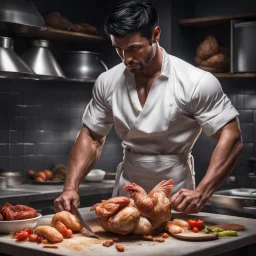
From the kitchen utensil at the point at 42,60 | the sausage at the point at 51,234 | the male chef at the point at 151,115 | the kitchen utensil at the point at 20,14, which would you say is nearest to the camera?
the sausage at the point at 51,234

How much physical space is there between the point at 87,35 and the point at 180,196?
271 centimetres

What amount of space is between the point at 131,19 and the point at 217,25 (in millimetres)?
2561

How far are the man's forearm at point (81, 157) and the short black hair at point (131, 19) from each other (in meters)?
0.63

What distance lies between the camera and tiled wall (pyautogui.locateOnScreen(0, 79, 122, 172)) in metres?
4.69

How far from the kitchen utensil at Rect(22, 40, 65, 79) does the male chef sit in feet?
4.15

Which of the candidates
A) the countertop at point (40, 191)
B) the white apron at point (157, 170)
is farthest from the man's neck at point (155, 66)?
the countertop at point (40, 191)

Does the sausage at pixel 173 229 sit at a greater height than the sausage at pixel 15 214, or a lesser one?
lesser

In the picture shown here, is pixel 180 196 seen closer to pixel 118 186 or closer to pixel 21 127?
pixel 118 186

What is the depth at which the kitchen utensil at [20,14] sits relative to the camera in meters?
3.67

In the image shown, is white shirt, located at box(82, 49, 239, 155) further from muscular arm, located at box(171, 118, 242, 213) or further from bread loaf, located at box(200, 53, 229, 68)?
bread loaf, located at box(200, 53, 229, 68)

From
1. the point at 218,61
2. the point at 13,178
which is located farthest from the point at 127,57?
the point at 218,61

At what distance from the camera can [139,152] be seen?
298 centimetres

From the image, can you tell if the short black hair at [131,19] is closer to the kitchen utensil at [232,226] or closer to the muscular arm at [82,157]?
the muscular arm at [82,157]

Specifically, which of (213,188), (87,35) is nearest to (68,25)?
(87,35)
